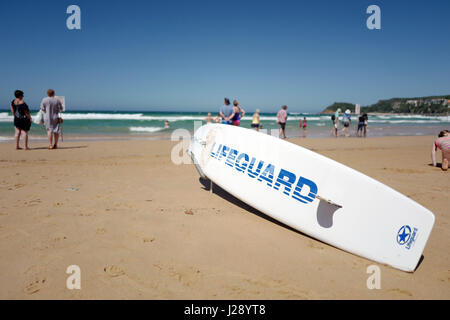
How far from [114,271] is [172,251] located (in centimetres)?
49

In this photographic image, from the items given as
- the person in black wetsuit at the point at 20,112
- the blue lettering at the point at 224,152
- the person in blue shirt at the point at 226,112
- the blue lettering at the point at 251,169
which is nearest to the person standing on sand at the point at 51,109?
the person in black wetsuit at the point at 20,112

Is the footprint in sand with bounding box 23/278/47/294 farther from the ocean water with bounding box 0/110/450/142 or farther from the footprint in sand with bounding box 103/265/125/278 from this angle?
the ocean water with bounding box 0/110/450/142

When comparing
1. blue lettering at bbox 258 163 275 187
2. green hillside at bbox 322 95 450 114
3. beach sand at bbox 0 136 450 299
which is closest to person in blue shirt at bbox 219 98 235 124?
beach sand at bbox 0 136 450 299

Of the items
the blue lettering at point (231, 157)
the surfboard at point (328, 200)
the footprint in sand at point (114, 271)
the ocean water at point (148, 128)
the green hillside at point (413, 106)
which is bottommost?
the footprint in sand at point (114, 271)

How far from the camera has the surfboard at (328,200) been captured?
238cm

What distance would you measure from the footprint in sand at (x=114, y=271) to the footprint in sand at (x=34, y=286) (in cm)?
40

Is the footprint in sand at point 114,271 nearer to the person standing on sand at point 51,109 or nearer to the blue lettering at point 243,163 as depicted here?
the blue lettering at point 243,163

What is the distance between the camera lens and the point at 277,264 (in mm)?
2264

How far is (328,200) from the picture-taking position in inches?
102
